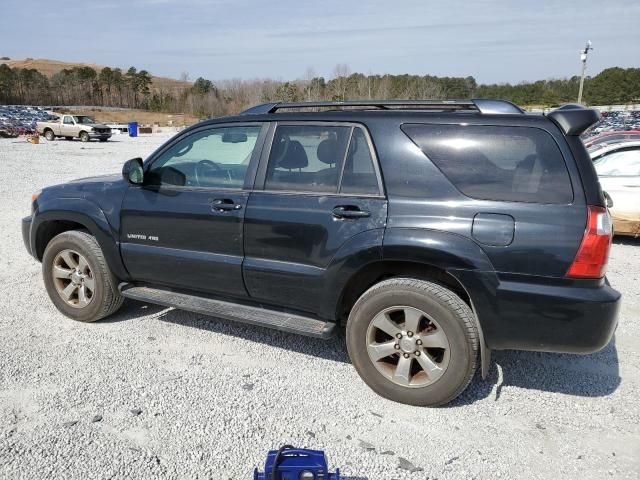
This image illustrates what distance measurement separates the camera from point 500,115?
3.19 meters

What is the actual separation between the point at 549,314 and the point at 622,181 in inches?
234

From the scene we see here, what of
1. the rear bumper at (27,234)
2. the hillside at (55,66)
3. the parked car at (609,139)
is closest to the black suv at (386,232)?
the rear bumper at (27,234)

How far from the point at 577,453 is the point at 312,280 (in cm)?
186

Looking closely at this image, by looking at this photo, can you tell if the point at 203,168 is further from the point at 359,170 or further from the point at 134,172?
the point at 359,170

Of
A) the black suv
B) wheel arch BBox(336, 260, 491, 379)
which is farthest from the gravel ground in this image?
wheel arch BBox(336, 260, 491, 379)

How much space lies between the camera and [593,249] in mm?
2910

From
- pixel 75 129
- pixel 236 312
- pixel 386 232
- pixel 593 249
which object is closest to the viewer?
pixel 593 249

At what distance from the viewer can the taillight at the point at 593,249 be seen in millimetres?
2908

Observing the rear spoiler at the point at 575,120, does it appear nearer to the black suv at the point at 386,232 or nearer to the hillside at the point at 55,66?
the black suv at the point at 386,232

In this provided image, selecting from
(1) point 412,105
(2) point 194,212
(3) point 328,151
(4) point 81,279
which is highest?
(1) point 412,105

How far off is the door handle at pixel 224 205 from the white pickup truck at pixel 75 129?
103 ft

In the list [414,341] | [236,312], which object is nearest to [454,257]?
[414,341]

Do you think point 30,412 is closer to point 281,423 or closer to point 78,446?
point 78,446

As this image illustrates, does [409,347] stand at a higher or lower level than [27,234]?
lower
